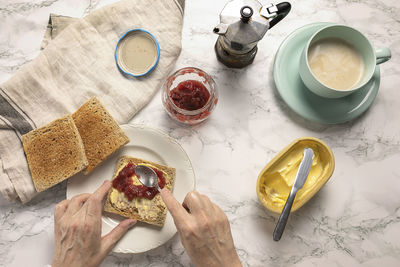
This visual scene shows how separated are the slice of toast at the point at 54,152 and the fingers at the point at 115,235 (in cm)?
30

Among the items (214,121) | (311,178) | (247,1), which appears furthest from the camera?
(214,121)

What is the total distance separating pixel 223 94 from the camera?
1.63 m

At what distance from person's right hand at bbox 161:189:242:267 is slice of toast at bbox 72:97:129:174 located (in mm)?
325

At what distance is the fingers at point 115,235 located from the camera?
1.42 metres

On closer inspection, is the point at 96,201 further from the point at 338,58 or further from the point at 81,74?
the point at 338,58

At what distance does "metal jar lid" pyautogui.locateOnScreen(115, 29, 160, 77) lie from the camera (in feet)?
5.23

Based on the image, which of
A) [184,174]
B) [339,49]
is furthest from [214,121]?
[339,49]

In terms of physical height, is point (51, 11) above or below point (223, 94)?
above

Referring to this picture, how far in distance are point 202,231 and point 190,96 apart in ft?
1.93

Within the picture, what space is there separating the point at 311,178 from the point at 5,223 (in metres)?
1.44

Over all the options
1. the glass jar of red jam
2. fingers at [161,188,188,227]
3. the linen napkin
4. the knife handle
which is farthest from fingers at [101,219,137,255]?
the knife handle

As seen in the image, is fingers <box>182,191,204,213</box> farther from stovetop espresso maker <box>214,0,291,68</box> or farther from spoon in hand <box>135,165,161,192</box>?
stovetop espresso maker <box>214,0,291,68</box>

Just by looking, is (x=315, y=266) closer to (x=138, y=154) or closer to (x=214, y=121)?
(x=214, y=121)

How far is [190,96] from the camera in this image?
4.94 ft
